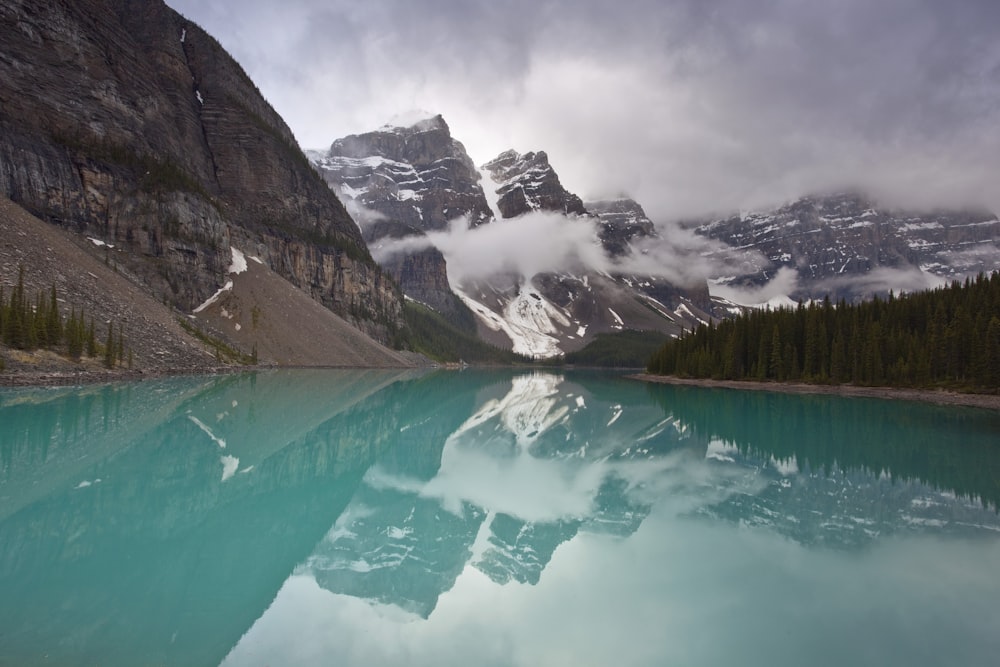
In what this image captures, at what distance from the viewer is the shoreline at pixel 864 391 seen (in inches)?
1893

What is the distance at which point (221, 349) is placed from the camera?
71.1 m

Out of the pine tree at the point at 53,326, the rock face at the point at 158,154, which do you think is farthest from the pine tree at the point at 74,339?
the rock face at the point at 158,154

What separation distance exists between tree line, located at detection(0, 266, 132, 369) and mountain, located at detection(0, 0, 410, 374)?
25.8 meters

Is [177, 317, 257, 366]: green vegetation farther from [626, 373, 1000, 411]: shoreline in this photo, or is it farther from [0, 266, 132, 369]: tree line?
[626, 373, 1000, 411]: shoreline

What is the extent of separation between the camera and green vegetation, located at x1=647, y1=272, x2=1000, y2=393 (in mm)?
53906

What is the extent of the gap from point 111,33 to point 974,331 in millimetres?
125205

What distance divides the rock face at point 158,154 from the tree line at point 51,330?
96.5ft

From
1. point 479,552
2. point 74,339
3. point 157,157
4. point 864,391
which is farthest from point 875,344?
point 157,157

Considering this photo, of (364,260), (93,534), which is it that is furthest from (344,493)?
(364,260)

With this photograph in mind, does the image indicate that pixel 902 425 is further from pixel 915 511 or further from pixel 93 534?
pixel 93 534

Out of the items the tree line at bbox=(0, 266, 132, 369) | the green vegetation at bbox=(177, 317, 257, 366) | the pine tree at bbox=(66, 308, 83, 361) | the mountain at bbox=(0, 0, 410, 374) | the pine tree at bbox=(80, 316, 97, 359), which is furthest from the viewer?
the mountain at bbox=(0, 0, 410, 374)

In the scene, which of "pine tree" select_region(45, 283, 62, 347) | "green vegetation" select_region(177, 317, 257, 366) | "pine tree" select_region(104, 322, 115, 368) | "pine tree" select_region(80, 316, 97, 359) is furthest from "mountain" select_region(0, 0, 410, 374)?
"pine tree" select_region(45, 283, 62, 347)

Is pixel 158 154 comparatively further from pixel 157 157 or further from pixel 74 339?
pixel 74 339

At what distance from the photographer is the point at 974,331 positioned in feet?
172
